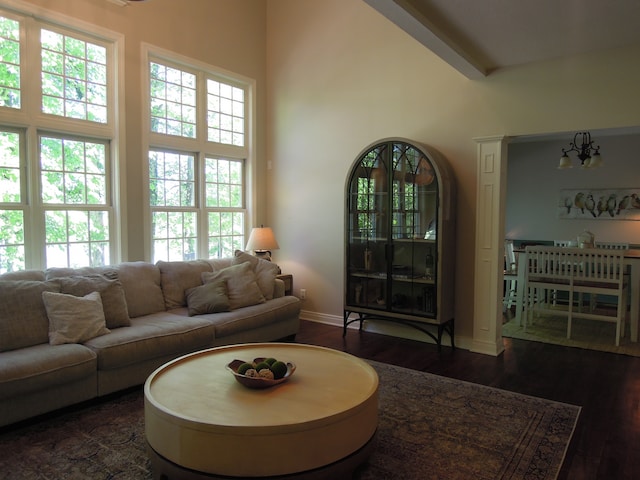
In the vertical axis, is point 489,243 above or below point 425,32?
below

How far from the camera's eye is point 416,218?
14.7 ft

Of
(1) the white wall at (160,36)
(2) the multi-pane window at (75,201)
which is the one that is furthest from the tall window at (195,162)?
(2) the multi-pane window at (75,201)

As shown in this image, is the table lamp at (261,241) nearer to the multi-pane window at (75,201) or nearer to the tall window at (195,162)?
the tall window at (195,162)

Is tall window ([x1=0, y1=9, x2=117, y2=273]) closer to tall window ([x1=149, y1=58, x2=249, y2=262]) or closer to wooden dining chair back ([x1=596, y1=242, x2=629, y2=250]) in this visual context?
tall window ([x1=149, y1=58, x2=249, y2=262])

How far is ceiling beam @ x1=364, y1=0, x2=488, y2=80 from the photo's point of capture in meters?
2.81

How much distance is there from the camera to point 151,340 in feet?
10.8

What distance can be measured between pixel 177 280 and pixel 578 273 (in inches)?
165

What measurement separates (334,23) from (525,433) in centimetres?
462

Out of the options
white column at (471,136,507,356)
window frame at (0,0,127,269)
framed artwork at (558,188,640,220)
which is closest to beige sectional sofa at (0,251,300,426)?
window frame at (0,0,127,269)

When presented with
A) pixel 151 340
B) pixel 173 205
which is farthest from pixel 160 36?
pixel 151 340

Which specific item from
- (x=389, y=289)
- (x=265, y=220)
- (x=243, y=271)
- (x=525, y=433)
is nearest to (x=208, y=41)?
(x=265, y=220)

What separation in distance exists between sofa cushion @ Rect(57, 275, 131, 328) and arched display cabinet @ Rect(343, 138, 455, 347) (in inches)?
90.6

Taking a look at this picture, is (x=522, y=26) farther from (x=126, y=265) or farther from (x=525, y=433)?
(x=126, y=265)

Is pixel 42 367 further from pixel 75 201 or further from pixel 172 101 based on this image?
pixel 172 101
